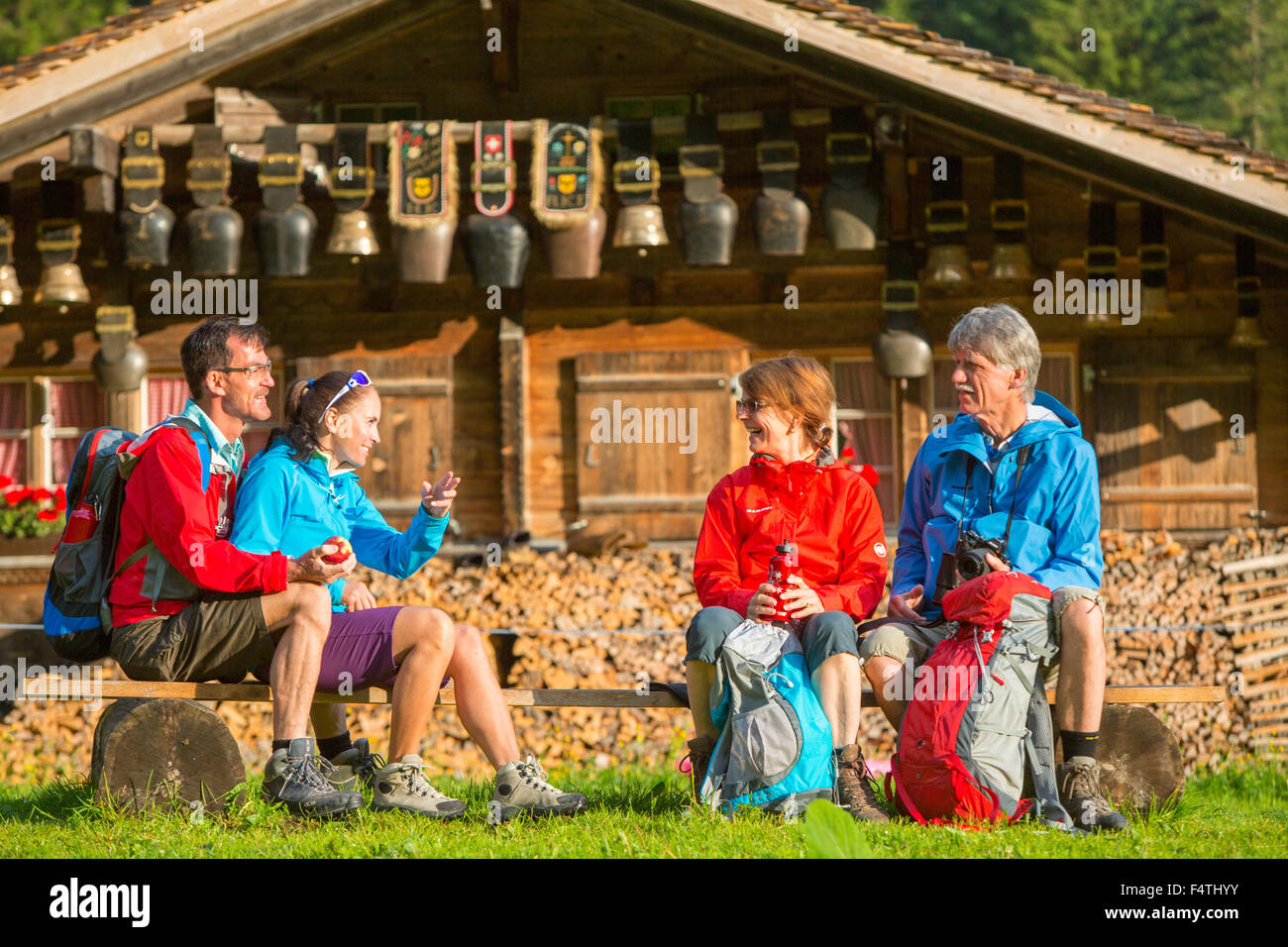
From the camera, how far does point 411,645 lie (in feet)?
13.7

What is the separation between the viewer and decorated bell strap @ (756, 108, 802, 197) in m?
7.81

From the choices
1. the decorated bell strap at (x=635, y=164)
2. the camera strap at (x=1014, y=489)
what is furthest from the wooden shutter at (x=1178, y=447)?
the camera strap at (x=1014, y=489)

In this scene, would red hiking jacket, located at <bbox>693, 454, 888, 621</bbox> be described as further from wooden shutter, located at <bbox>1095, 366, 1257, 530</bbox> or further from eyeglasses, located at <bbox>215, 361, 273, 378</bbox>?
wooden shutter, located at <bbox>1095, 366, 1257, 530</bbox>

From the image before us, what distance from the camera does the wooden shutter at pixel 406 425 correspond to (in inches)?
348

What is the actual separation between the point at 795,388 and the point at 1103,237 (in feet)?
14.9

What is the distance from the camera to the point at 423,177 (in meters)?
7.82

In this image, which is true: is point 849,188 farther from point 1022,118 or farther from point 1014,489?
point 1014,489

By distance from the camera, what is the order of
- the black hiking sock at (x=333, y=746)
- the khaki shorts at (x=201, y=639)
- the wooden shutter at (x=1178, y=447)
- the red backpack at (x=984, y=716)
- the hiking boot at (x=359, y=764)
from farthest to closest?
1. the wooden shutter at (x=1178, y=447)
2. the black hiking sock at (x=333, y=746)
3. the hiking boot at (x=359, y=764)
4. the khaki shorts at (x=201, y=639)
5. the red backpack at (x=984, y=716)

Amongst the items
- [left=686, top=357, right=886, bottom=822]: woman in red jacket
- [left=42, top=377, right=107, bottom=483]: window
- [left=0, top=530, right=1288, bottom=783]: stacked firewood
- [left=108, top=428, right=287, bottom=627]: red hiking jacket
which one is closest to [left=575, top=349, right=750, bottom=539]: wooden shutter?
[left=0, top=530, right=1288, bottom=783]: stacked firewood

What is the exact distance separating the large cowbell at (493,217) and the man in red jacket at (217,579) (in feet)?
11.3

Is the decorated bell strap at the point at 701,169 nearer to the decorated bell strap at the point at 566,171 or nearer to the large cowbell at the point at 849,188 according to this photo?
the decorated bell strap at the point at 566,171

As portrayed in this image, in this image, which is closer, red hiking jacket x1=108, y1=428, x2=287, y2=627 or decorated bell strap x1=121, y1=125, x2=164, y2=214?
red hiking jacket x1=108, y1=428, x2=287, y2=627

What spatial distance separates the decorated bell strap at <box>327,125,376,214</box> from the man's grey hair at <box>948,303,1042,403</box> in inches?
174

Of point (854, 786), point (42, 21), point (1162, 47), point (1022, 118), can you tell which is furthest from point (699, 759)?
point (1162, 47)
